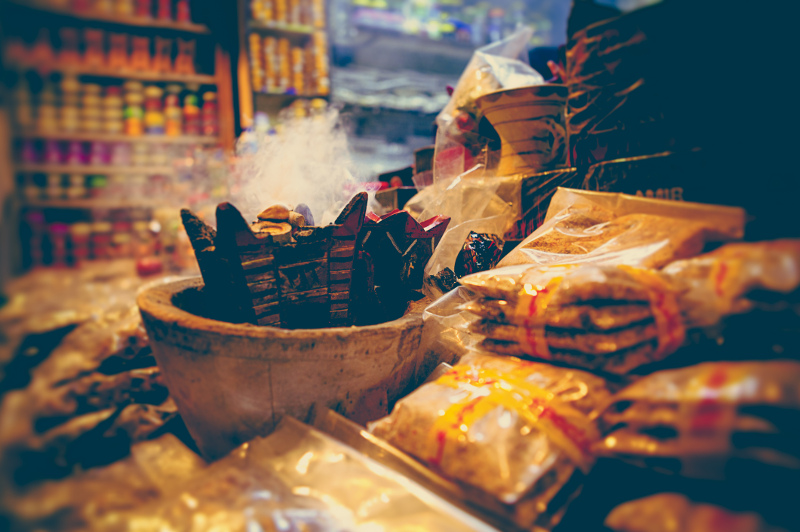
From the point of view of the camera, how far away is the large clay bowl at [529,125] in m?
1.17

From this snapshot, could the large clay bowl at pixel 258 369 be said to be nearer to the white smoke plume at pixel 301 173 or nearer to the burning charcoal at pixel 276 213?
the burning charcoal at pixel 276 213

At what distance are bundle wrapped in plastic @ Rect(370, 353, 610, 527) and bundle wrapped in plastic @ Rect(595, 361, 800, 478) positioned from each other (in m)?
0.06

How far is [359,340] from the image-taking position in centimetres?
78

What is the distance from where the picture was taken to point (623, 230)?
83 cm

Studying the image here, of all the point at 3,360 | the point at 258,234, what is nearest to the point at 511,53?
the point at 258,234

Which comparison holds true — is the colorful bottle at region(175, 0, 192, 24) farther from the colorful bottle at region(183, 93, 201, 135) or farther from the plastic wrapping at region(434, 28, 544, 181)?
the plastic wrapping at region(434, 28, 544, 181)

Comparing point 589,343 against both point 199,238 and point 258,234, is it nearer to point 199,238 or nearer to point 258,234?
point 258,234

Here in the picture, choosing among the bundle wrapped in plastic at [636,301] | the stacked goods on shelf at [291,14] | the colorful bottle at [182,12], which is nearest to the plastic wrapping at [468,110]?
the bundle wrapped in plastic at [636,301]

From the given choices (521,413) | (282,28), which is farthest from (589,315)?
(282,28)

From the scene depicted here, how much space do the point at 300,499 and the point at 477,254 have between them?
2.43ft

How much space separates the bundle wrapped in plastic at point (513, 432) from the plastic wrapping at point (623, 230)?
0.25 metres

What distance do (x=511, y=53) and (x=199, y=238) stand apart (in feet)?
4.97

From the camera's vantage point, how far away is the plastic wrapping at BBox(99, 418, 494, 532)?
1.78ft

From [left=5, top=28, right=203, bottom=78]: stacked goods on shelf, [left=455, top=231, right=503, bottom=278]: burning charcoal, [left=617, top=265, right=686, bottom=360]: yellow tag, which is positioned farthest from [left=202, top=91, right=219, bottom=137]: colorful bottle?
[left=617, top=265, right=686, bottom=360]: yellow tag
